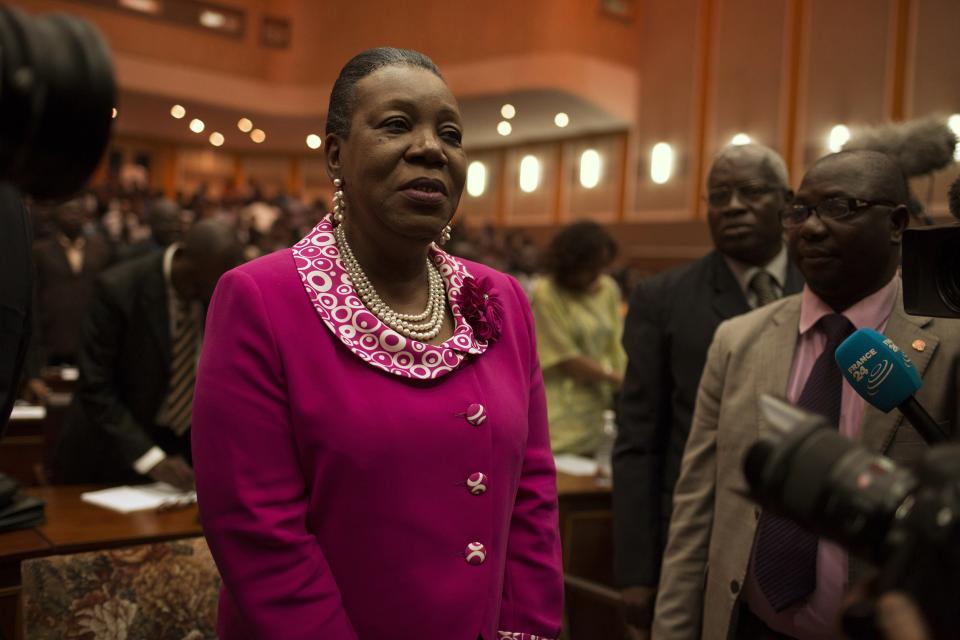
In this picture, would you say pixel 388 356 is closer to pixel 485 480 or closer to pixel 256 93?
pixel 485 480

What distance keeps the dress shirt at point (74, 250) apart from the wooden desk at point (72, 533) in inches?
214

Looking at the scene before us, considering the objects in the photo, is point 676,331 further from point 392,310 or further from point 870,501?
point 870,501

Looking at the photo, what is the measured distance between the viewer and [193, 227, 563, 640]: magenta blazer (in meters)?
1.48

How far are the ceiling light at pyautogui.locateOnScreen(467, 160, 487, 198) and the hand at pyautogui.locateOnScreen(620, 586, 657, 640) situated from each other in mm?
18625

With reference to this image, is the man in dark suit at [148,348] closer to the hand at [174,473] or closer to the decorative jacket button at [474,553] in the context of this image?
the hand at [174,473]

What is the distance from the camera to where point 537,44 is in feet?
50.1

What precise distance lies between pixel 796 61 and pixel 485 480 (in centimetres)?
1422

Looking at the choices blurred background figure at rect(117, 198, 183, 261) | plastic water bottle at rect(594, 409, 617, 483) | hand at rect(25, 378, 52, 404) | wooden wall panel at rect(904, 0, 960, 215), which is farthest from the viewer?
wooden wall panel at rect(904, 0, 960, 215)

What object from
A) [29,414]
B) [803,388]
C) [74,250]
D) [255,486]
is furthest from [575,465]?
[74,250]

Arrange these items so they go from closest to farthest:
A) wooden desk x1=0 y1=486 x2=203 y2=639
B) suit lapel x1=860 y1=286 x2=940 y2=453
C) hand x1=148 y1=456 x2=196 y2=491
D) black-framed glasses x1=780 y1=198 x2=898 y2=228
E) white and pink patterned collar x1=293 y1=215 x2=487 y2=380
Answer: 1. white and pink patterned collar x1=293 y1=215 x2=487 y2=380
2. suit lapel x1=860 y1=286 x2=940 y2=453
3. black-framed glasses x1=780 y1=198 x2=898 y2=228
4. wooden desk x1=0 y1=486 x2=203 y2=639
5. hand x1=148 y1=456 x2=196 y2=491

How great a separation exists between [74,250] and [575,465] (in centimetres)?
589

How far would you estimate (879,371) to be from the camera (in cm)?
146

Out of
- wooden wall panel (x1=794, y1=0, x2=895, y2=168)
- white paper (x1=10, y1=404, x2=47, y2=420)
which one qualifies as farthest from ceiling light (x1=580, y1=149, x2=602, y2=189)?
white paper (x1=10, y1=404, x2=47, y2=420)

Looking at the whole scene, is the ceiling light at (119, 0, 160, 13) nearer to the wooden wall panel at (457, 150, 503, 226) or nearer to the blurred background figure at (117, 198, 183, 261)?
the wooden wall panel at (457, 150, 503, 226)
